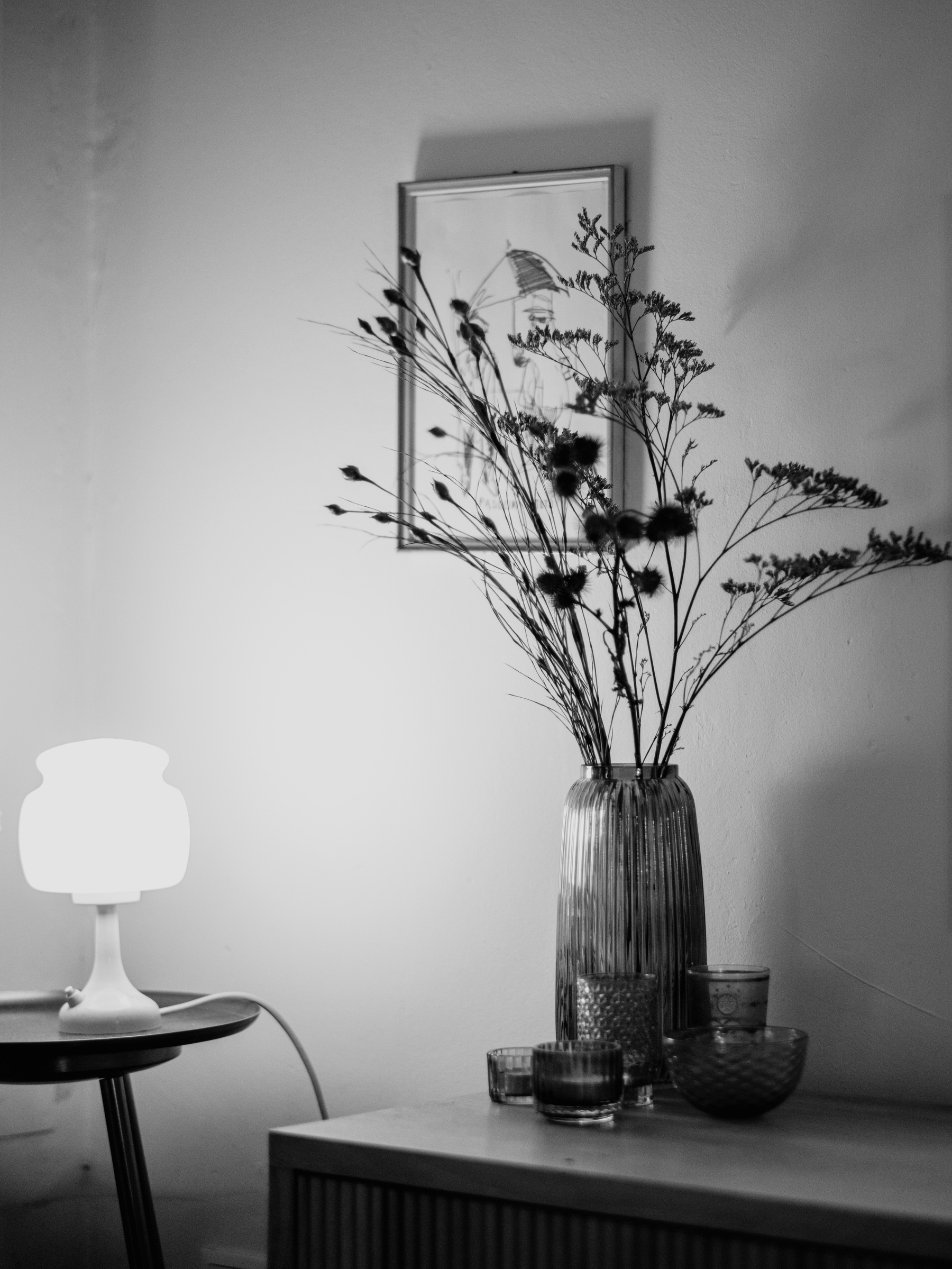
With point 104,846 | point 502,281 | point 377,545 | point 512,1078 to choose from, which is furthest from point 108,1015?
point 502,281

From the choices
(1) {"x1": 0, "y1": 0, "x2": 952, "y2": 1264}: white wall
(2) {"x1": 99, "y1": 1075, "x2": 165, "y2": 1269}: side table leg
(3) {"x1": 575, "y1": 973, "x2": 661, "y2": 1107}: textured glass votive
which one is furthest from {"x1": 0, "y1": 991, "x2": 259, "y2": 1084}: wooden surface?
(3) {"x1": 575, "y1": 973, "x2": 661, "y2": 1107}: textured glass votive

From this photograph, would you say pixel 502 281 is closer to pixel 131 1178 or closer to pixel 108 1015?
pixel 108 1015

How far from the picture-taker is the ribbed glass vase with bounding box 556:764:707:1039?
1646 millimetres

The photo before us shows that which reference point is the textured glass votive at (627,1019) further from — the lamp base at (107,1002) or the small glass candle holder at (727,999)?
the lamp base at (107,1002)

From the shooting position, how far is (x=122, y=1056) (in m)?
1.71

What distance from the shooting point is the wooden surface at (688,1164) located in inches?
47.1

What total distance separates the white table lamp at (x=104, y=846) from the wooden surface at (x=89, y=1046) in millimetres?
50

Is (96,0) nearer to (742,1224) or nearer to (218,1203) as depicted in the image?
(218,1203)

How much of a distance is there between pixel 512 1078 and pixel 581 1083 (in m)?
0.14

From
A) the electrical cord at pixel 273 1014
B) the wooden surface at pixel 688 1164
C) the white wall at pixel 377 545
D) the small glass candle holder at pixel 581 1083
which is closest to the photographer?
the wooden surface at pixel 688 1164

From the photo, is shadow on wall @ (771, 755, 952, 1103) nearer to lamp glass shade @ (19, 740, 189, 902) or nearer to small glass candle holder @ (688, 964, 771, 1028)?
small glass candle holder @ (688, 964, 771, 1028)

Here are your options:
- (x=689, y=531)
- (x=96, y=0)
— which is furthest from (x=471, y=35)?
(x=689, y=531)

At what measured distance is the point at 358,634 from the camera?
2.09 metres

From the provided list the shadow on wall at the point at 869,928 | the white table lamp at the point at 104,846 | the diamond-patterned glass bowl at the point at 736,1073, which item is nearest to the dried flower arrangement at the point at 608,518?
the shadow on wall at the point at 869,928
